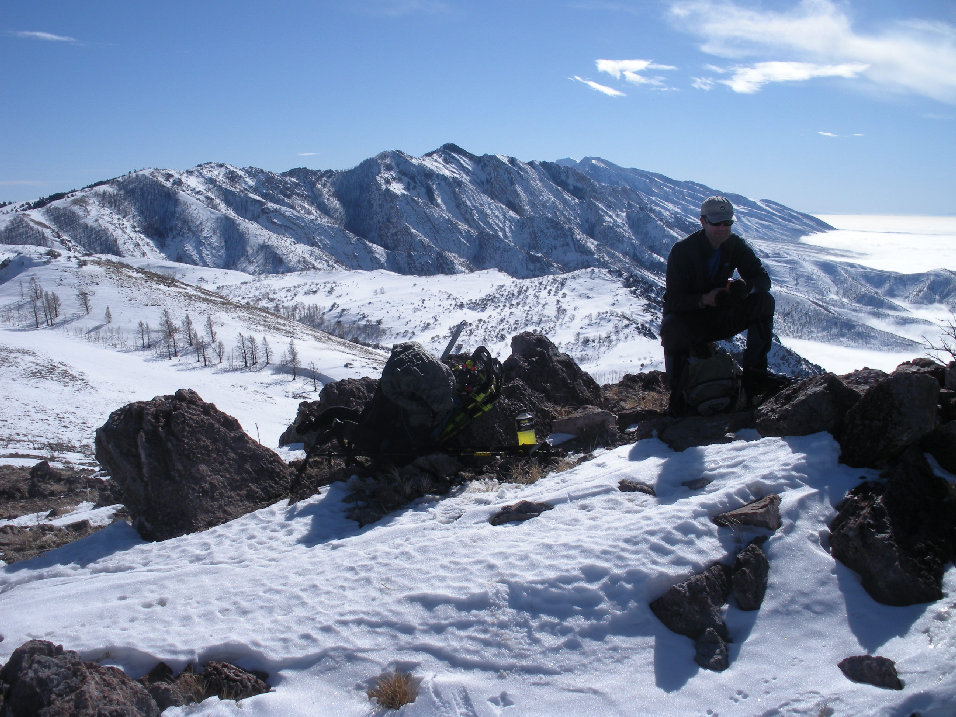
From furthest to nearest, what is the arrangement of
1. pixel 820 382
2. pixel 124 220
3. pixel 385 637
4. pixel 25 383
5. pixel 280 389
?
pixel 124 220 → pixel 280 389 → pixel 25 383 → pixel 820 382 → pixel 385 637

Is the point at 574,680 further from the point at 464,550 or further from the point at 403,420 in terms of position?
the point at 403,420

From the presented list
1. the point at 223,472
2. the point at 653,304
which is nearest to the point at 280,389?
the point at 223,472

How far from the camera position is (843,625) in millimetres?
3781

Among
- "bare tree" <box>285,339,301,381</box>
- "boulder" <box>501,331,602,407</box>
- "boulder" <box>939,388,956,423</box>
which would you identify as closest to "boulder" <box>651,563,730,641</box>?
"boulder" <box>939,388,956,423</box>

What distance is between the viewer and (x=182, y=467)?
22.9 feet

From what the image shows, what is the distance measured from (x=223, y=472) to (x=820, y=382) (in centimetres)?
636

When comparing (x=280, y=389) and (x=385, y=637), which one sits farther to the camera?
(x=280, y=389)

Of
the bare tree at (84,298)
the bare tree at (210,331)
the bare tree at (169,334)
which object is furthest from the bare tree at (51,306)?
the bare tree at (210,331)

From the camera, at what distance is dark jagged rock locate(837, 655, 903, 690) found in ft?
10.7

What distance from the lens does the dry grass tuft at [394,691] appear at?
3703 millimetres

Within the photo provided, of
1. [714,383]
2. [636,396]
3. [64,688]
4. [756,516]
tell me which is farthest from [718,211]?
[64,688]

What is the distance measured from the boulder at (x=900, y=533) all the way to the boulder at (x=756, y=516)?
38 centimetres

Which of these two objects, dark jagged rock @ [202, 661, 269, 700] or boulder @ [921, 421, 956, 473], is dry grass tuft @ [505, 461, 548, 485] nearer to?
dark jagged rock @ [202, 661, 269, 700]

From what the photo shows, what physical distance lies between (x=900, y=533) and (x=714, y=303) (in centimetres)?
291
